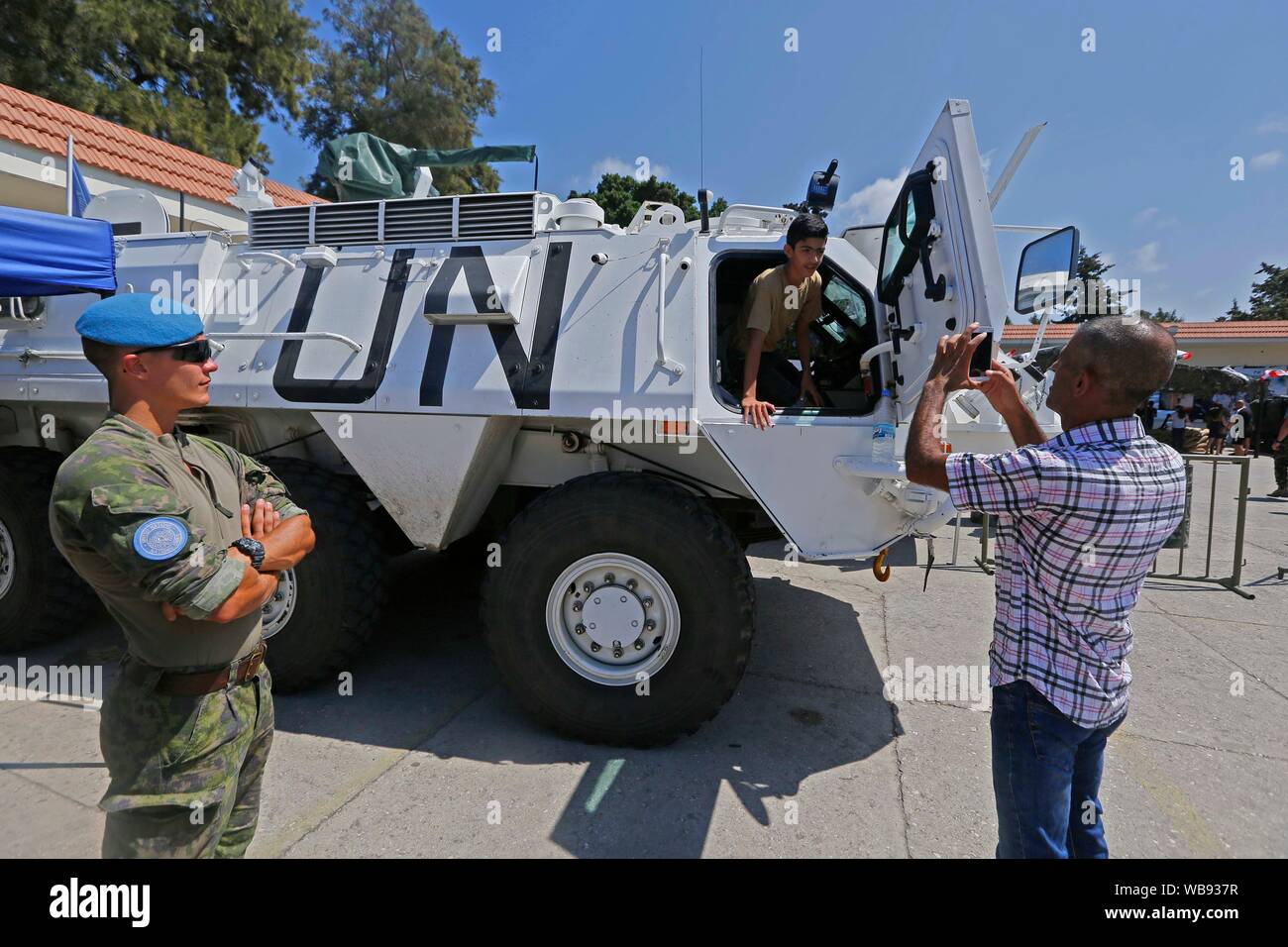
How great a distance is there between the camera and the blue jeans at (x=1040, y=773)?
157cm

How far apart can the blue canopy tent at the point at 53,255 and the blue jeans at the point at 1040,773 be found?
410 cm

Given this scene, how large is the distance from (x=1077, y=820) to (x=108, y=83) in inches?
748

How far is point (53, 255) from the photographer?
304 centimetres

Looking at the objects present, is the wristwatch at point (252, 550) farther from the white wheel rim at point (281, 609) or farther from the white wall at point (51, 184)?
the white wall at point (51, 184)

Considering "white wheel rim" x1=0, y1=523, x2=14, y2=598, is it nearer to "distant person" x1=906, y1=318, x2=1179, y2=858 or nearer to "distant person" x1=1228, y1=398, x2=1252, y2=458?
"distant person" x1=906, y1=318, x2=1179, y2=858

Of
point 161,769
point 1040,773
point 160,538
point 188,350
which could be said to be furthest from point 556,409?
point 1040,773

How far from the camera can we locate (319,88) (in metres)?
25.4

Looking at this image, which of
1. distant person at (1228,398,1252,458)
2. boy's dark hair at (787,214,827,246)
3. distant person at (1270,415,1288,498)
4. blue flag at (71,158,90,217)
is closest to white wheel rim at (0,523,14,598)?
blue flag at (71,158,90,217)

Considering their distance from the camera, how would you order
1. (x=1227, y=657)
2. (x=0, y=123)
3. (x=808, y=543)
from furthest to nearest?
(x=0, y=123)
(x=1227, y=657)
(x=808, y=543)

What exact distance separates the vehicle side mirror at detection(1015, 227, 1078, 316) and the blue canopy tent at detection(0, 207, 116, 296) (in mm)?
4202

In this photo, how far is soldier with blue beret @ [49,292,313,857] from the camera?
4.61 ft

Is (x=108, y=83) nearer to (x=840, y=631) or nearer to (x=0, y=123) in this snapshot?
(x=0, y=123)

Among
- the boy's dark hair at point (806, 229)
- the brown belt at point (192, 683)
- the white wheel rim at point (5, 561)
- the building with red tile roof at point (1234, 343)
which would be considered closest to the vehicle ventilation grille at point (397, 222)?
the boy's dark hair at point (806, 229)
